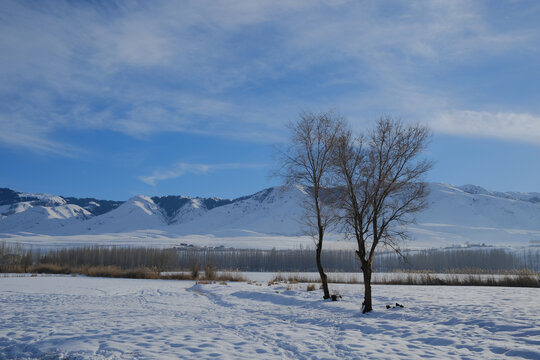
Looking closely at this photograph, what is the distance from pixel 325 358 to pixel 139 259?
239 ft

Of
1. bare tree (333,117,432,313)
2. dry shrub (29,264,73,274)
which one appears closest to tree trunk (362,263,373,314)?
bare tree (333,117,432,313)

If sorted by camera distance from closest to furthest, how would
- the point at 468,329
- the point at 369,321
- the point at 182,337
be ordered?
the point at 182,337
the point at 468,329
the point at 369,321

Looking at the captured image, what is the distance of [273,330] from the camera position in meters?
11.8

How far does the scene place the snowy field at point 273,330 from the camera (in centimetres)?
895

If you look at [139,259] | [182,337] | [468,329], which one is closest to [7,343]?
[182,337]

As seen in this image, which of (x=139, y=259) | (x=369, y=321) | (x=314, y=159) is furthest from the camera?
(x=139, y=259)

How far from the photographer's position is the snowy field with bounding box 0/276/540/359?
8953mm

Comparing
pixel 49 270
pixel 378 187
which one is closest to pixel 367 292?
pixel 378 187

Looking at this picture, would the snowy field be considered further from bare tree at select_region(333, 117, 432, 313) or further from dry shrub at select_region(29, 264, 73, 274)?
dry shrub at select_region(29, 264, 73, 274)

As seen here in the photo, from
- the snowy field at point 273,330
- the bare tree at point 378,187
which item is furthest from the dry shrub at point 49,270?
the bare tree at point 378,187

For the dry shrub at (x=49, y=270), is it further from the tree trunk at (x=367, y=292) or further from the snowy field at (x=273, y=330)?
the tree trunk at (x=367, y=292)

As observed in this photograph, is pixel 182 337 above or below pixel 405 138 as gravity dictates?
below

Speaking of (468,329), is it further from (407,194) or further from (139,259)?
(139,259)

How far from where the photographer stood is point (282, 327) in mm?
12422
